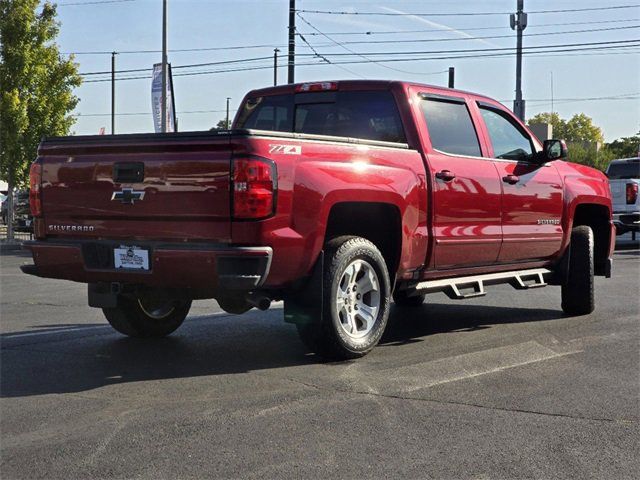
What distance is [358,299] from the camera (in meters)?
6.68

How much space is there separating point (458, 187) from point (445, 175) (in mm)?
245

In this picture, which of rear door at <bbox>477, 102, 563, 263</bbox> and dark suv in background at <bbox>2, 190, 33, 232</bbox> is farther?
dark suv in background at <bbox>2, 190, 33, 232</bbox>

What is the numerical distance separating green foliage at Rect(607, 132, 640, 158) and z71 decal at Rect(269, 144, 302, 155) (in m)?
86.8

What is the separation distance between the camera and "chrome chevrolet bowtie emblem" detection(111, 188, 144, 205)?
610 centimetres

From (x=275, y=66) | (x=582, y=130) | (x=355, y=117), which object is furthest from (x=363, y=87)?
(x=582, y=130)

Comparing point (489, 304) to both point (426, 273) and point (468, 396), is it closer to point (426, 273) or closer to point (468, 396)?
point (426, 273)

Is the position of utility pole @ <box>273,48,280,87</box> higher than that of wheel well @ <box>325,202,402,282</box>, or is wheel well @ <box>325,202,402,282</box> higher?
utility pole @ <box>273,48,280,87</box>

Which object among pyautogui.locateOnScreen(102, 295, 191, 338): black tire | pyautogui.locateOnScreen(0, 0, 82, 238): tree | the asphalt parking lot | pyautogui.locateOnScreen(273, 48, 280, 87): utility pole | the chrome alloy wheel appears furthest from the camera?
pyautogui.locateOnScreen(273, 48, 280, 87): utility pole

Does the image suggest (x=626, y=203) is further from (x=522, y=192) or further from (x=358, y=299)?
(x=358, y=299)

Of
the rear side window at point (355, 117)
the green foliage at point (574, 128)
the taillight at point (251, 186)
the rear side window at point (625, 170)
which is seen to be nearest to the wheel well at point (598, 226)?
the rear side window at point (355, 117)

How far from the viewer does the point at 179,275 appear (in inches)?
235

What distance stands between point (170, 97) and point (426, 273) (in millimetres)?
24246

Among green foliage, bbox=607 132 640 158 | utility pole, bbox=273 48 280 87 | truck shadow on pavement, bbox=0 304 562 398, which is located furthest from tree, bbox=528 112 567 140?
truck shadow on pavement, bbox=0 304 562 398

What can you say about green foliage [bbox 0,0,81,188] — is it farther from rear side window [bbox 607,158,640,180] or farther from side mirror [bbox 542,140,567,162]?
side mirror [bbox 542,140,567,162]
